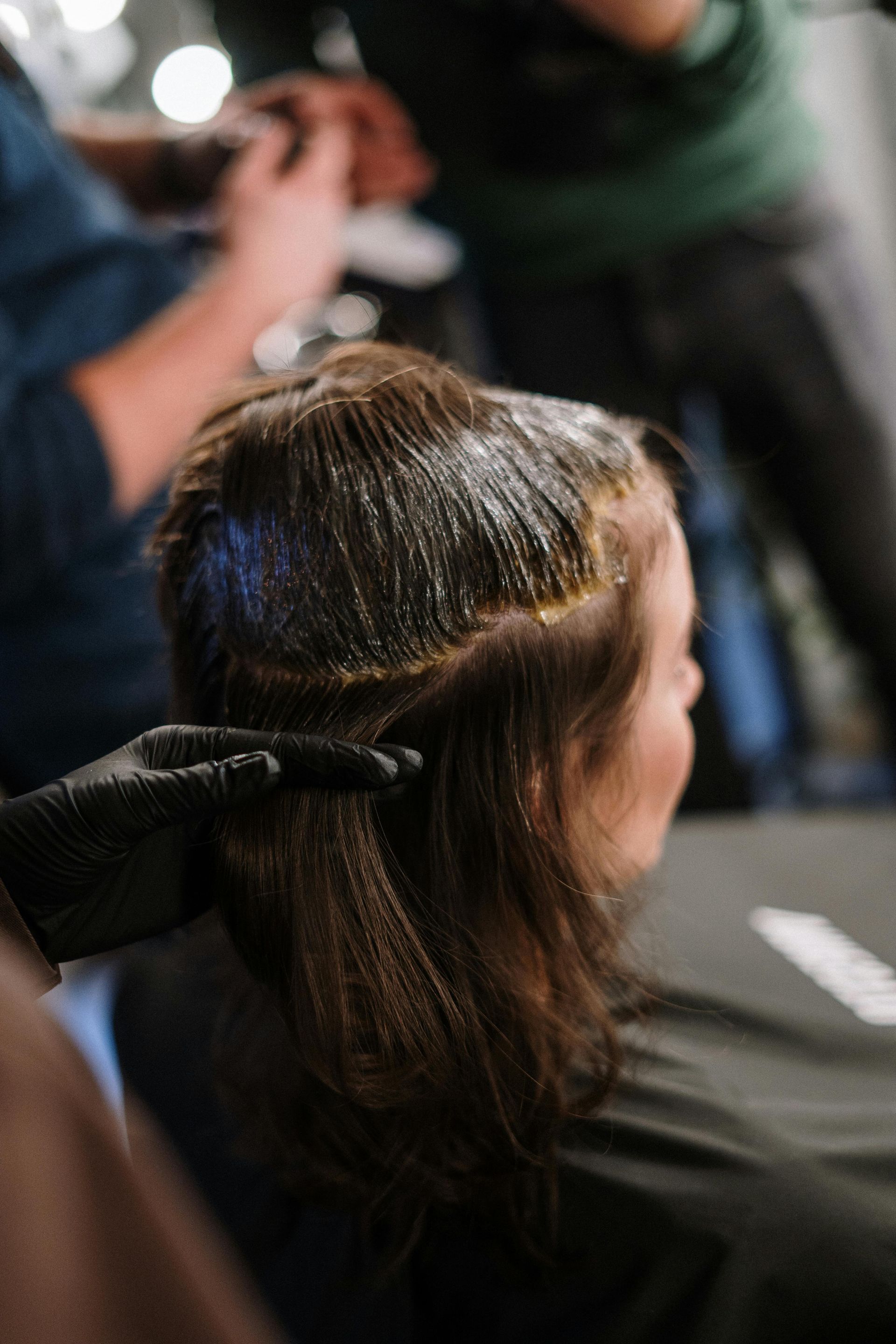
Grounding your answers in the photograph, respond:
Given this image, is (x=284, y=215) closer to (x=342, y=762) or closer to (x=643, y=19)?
(x=643, y=19)

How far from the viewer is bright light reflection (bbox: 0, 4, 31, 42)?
1.29m

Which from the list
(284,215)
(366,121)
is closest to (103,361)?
(284,215)

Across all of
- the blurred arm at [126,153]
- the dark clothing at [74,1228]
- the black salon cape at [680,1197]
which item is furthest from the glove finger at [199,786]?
the blurred arm at [126,153]

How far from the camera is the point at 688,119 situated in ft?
3.34

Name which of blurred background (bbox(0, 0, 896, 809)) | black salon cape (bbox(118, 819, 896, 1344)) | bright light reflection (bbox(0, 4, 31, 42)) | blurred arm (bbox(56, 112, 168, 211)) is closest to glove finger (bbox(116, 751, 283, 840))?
black salon cape (bbox(118, 819, 896, 1344))

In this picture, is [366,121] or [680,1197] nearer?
[680,1197]

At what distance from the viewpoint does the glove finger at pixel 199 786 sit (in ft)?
1.51

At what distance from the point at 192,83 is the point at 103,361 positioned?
1.01 meters

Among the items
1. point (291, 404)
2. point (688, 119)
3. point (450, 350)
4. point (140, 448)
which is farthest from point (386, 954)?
point (450, 350)

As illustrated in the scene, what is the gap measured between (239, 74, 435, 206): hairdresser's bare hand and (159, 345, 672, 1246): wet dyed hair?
76cm

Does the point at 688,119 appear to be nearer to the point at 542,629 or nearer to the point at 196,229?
the point at 196,229

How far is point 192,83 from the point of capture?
1.64 meters

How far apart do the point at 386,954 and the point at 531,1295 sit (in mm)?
236

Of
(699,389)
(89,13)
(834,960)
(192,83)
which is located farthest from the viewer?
(192,83)
